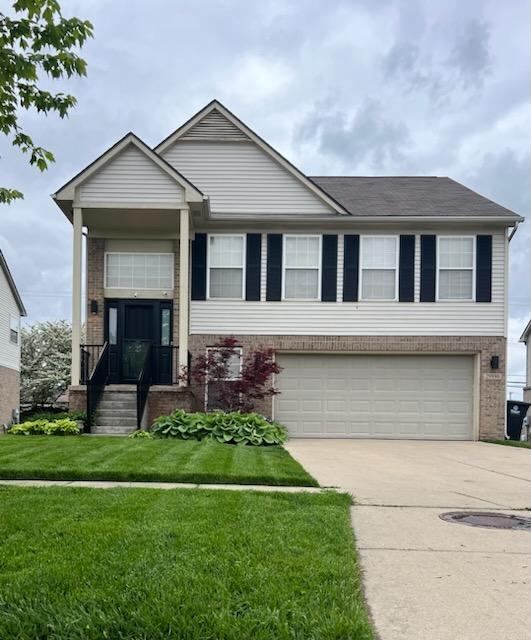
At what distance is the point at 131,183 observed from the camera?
13812 mm

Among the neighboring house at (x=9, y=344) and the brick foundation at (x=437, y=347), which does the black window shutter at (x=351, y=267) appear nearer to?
the brick foundation at (x=437, y=347)

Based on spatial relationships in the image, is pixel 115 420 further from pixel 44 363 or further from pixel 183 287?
pixel 44 363

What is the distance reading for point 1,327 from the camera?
21.4m

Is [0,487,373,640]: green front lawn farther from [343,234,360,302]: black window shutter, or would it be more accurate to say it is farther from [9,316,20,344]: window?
[9,316,20,344]: window

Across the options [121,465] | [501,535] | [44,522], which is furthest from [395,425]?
[44,522]

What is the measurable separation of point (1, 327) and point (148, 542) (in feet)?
63.6

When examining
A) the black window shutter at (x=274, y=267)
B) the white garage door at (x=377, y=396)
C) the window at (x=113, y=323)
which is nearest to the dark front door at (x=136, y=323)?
the window at (x=113, y=323)

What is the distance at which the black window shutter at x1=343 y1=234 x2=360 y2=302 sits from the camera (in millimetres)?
15266

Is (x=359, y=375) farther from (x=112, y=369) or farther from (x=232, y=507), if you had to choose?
(x=232, y=507)

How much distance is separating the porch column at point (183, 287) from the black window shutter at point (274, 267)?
2.33m

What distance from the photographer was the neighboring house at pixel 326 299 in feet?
49.5

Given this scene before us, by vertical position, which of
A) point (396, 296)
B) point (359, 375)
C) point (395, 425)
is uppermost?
point (396, 296)

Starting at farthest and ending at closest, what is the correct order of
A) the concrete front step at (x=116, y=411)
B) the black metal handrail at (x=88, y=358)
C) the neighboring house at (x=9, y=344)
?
the neighboring house at (x=9, y=344), the black metal handrail at (x=88, y=358), the concrete front step at (x=116, y=411)

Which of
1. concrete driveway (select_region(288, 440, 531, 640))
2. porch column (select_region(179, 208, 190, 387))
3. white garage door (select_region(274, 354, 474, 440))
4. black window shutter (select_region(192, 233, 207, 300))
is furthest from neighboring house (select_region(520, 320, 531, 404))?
concrete driveway (select_region(288, 440, 531, 640))
